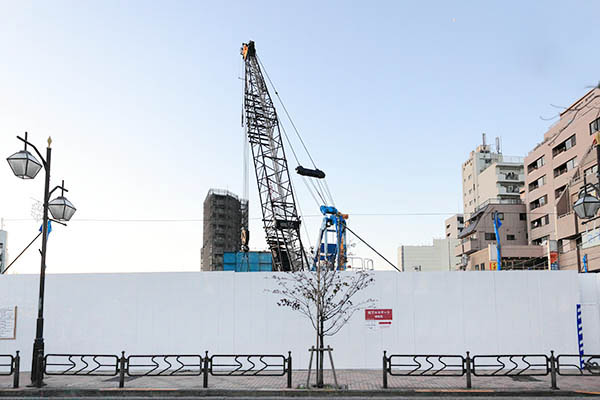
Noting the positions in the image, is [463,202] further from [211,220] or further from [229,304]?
[229,304]

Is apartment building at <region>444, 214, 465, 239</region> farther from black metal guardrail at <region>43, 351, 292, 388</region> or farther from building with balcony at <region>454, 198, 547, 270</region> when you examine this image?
black metal guardrail at <region>43, 351, 292, 388</region>

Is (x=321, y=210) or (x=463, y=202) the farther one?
(x=463, y=202)

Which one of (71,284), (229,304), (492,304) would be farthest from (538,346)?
(71,284)

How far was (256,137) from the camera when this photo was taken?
173ft

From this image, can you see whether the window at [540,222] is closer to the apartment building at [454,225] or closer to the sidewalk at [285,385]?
the apartment building at [454,225]

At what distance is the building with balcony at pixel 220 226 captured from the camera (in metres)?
97.4

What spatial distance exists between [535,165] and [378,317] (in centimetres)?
6820

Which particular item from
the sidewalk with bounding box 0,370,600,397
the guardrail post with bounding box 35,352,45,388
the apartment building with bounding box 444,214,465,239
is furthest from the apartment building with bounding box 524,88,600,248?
the guardrail post with bounding box 35,352,45,388

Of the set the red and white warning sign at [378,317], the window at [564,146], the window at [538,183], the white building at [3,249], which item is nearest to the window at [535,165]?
the window at [538,183]

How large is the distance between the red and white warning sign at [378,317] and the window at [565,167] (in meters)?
55.7

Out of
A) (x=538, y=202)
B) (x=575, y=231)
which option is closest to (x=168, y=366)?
(x=575, y=231)

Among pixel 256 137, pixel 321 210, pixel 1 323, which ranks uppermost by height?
pixel 256 137

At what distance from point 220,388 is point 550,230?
70.0 m

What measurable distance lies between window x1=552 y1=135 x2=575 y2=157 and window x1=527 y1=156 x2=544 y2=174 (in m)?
4.16
